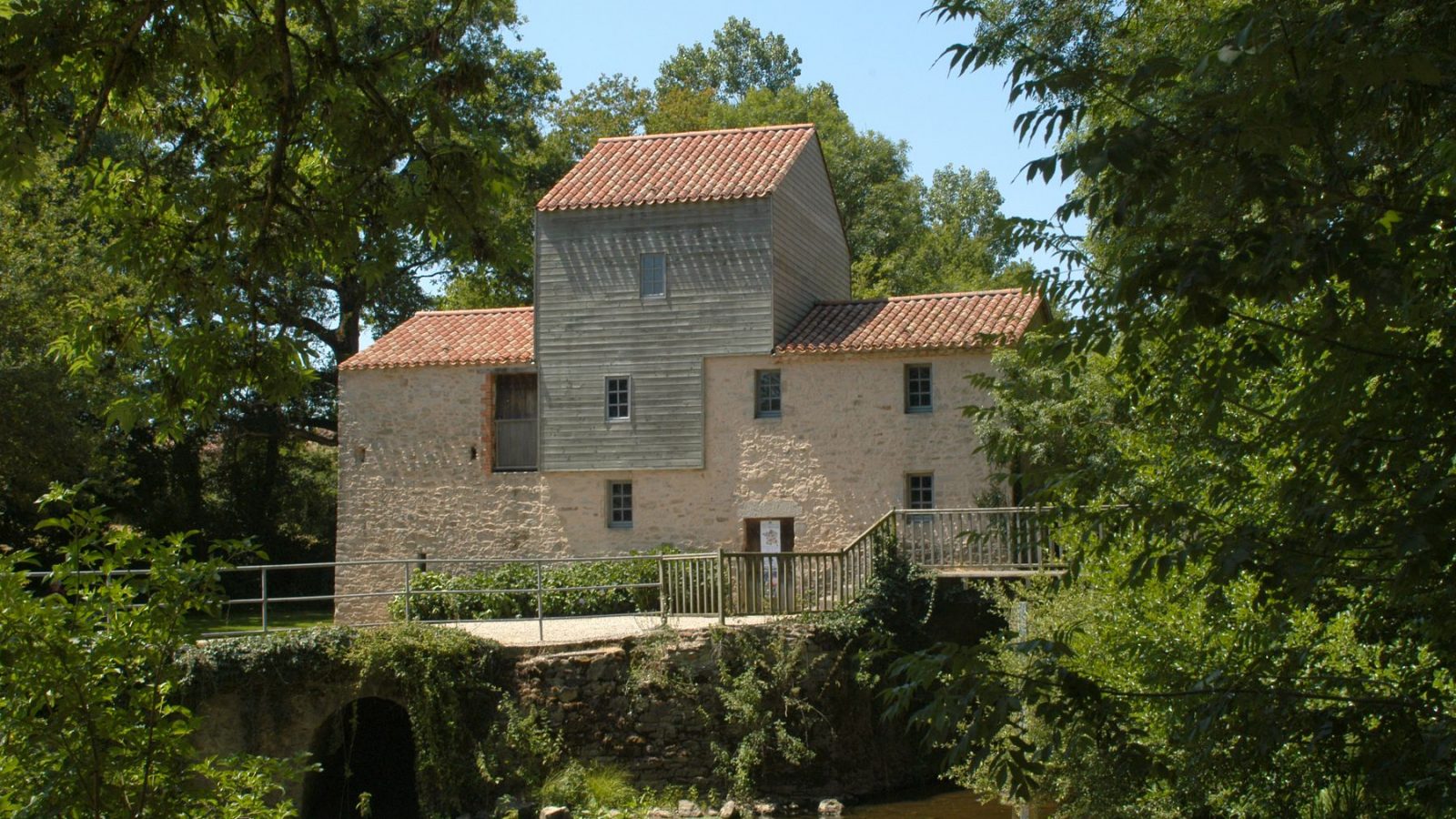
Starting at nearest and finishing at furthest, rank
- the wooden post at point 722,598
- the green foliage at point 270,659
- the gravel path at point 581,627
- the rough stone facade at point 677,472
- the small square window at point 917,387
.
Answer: the green foliage at point 270,659
the gravel path at point 581,627
the wooden post at point 722,598
the rough stone facade at point 677,472
the small square window at point 917,387

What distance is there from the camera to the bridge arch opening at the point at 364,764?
1819cm

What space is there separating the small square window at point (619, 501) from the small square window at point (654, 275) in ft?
11.3

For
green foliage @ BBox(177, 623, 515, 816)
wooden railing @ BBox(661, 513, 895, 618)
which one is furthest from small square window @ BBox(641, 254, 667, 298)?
green foliage @ BBox(177, 623, 515, 816)

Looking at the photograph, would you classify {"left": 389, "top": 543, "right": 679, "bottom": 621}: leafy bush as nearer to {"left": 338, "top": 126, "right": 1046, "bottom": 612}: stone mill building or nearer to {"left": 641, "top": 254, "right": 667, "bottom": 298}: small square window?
{"left": 338, "top": 126, "right": 1046, "bottom": 612}: stone mill building

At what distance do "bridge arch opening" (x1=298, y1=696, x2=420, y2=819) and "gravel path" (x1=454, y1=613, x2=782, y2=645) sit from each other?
186cm

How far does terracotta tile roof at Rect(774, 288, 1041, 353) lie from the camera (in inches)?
899

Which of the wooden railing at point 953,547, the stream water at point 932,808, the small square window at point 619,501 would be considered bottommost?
the stream water at point 932,808

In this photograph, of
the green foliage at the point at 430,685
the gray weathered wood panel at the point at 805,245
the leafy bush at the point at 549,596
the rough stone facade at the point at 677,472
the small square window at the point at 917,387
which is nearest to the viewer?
the green foliage at the point at 430,685

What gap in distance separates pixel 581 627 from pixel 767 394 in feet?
20.4

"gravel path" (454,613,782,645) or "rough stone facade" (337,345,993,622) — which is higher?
Result: "rough stone facade" (337,345,993,622)

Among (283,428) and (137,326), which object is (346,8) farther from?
(283,428)

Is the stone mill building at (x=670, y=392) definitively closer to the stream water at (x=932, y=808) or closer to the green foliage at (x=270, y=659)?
the stream water at (x=932, y=808)

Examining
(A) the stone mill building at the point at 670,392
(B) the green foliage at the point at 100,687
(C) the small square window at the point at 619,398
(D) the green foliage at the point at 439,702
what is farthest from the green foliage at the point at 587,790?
(B) the green foliage at the point at 100,687

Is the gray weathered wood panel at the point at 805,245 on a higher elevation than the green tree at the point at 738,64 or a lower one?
lower
